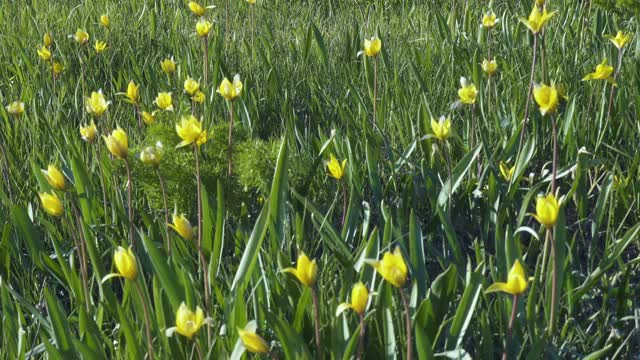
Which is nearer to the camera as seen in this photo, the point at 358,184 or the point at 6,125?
the point at 358,184

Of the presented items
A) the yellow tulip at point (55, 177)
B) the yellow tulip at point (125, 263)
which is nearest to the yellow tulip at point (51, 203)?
the yellow tulip at point (55, 177)

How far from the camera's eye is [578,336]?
1.56m

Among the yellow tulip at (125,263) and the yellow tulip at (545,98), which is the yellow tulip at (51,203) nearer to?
the yellow tulip at (125,263)

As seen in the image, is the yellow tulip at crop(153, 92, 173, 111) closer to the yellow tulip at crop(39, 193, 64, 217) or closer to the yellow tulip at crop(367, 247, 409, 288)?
the yellow tulip at crop(39, 193, 64, 217)

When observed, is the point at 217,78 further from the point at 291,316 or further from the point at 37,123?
the point at 291,316

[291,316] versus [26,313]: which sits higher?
[291,316]

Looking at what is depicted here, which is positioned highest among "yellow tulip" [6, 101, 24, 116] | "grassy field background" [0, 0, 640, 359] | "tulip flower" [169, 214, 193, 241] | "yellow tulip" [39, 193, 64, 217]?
"tulip flower" [169, 214, 193, 241]

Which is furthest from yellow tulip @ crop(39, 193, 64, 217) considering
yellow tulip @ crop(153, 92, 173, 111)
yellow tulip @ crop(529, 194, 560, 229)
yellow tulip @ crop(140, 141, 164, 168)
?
yellow tulip @ crop(529, 194, 560, 229)

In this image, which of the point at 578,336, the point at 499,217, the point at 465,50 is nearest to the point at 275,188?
the point at 499,217

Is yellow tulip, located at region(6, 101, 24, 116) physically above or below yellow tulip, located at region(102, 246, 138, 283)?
below

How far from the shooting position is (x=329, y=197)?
2.17 metres

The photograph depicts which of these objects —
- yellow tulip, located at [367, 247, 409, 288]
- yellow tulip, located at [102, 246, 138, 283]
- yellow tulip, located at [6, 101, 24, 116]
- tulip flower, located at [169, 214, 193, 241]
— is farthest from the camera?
yellow tulip, located at [6, 101, 24, 116]

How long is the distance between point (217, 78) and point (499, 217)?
1.23 m

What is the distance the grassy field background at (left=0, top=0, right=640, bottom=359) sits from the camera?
57.2 inches
